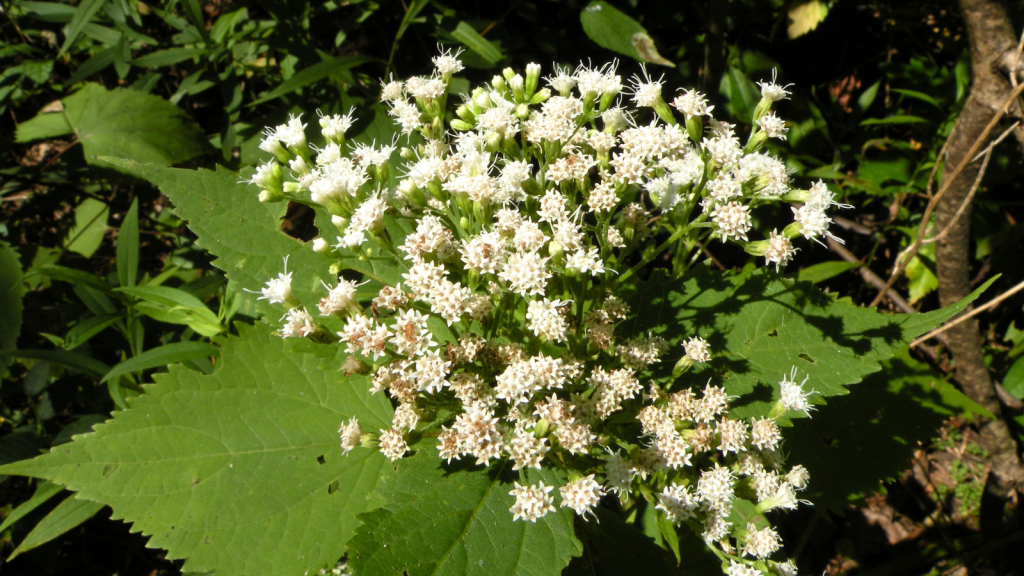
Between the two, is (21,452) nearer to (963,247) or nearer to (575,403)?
(575,403)

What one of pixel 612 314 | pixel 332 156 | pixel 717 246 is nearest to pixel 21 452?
pixel 332 156

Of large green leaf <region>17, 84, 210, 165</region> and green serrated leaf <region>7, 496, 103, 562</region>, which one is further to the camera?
large green leaf <region>17, 84, 210, 165</region>

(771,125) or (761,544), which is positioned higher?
(771,125)

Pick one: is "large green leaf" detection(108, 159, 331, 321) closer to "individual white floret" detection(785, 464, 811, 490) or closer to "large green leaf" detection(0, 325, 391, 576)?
"large green leaf" detection(0, 325, 391, 576)

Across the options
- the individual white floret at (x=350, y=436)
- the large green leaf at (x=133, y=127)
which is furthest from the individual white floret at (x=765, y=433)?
the large green leaf at (x=133, y=127)

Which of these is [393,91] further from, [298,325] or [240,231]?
[298,325]

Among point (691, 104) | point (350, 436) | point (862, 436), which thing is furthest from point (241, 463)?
point (862, 436)

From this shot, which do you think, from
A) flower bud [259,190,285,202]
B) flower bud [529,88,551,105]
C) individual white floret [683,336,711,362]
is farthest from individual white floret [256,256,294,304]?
individual white floret [683,336,711,362]
